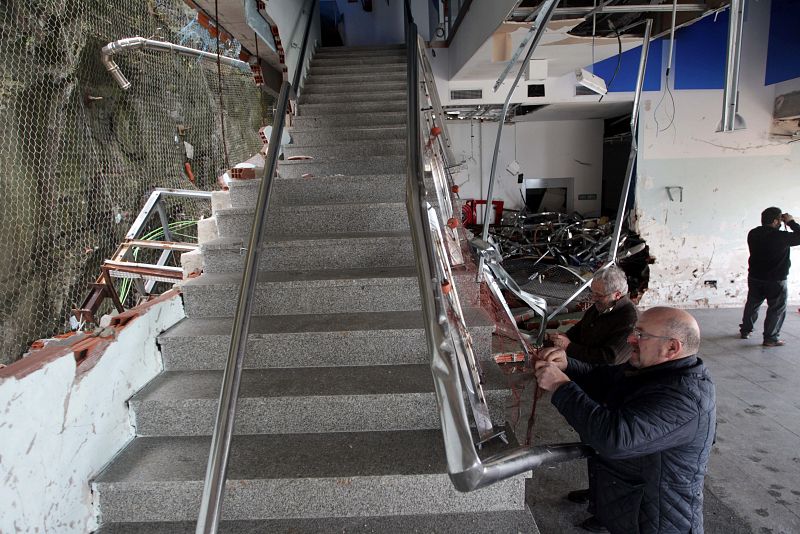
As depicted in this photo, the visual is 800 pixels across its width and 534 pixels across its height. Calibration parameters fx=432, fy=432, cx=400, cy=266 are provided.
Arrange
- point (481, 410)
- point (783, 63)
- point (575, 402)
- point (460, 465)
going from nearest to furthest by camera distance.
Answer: point (460, 465) < point (575, 402) < point (481, 410) < point (783, 63)

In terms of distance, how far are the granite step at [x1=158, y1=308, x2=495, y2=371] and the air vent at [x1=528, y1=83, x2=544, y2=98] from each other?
5236mm

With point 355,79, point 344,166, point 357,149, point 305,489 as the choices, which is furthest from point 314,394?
point 355,79

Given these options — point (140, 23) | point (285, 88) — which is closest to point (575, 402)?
point (285, 88)

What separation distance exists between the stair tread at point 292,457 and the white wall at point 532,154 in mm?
7714

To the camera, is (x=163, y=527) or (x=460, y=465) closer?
(x=460, y=465)

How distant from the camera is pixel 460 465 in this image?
3.81 feet

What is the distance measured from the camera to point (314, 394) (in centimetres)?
202

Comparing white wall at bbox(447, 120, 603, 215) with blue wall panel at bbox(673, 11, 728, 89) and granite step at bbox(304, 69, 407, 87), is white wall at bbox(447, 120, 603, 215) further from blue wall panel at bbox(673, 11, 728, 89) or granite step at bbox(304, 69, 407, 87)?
granite step at bbox(304, 69, 407, 87)

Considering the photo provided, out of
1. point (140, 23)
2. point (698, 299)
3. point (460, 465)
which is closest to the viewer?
point (460, 465)

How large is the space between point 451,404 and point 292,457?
0.97 meters

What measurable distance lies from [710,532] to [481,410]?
78.8 inches

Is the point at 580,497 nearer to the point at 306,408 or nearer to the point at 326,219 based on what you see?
the point at 306,408

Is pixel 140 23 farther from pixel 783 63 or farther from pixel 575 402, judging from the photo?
pixel 783 63

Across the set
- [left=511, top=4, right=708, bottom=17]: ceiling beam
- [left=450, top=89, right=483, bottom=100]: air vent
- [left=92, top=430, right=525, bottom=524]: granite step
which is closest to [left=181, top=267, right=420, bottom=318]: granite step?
[left=92, top=430, right=525, bottom=524]: granite step
